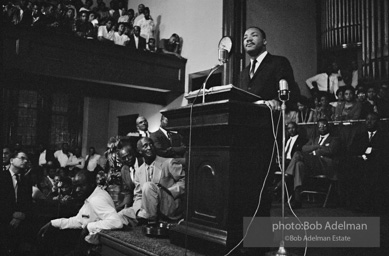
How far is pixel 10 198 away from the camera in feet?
14.3

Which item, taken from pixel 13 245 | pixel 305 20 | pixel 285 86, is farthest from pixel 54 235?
pixel 305 20

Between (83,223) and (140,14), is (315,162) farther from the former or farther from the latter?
(140,14)

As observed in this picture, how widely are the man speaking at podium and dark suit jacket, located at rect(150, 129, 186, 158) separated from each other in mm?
1631

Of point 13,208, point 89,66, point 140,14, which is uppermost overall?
point 140,14

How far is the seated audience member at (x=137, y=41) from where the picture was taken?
8.01 metres

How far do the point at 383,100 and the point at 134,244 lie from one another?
168 inches

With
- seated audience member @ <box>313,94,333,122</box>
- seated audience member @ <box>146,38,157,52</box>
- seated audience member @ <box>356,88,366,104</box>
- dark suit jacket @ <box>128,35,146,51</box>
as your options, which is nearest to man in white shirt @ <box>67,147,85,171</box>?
dark suit jacket @ <box>128,35,146,51</box>

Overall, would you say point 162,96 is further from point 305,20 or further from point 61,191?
point 61,191

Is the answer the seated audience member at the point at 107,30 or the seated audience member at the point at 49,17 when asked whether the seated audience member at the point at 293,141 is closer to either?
the seated audience member at the point at 107,30

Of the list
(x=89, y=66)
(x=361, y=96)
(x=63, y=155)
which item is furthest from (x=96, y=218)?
(x=63, y=155)

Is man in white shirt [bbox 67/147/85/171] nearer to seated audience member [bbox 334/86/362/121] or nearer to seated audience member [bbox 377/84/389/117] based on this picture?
seated audience member [bbox 334/86/362/121]

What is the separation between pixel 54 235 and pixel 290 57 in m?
5.35

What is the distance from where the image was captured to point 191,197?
248 cm

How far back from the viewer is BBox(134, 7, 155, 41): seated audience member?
8742 millimetres
